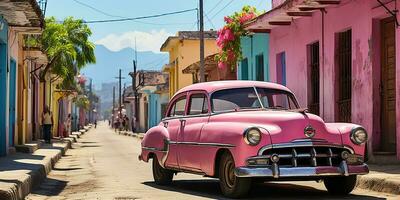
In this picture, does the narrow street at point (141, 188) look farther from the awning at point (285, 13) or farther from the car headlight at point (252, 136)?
the awning at point (285, 13)

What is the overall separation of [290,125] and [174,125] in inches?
112

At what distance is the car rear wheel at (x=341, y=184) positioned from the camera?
9.00m

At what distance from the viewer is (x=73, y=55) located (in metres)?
30.2

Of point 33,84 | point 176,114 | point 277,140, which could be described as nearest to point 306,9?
point 176,114

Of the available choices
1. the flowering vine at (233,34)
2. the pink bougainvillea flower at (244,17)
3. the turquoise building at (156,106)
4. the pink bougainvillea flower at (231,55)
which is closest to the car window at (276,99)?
the flowering vine at (233,34)

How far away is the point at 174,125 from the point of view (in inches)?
421

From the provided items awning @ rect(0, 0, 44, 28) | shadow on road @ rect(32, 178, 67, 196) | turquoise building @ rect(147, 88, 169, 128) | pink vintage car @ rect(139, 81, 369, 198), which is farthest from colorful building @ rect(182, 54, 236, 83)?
pink vintage car @ rect(139, 81, 369, 198)

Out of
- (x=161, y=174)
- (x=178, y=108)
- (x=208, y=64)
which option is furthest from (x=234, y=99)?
(x=208, y=64)

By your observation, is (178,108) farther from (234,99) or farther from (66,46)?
(66,46)

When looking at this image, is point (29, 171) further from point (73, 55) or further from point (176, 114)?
point (73, 55)

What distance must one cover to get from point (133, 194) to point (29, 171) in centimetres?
317

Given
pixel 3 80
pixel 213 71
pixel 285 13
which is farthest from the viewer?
pixel 213 71

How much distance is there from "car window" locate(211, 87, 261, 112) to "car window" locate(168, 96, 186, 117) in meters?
1.08

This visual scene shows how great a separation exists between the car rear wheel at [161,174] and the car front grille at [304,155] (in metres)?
3.36
